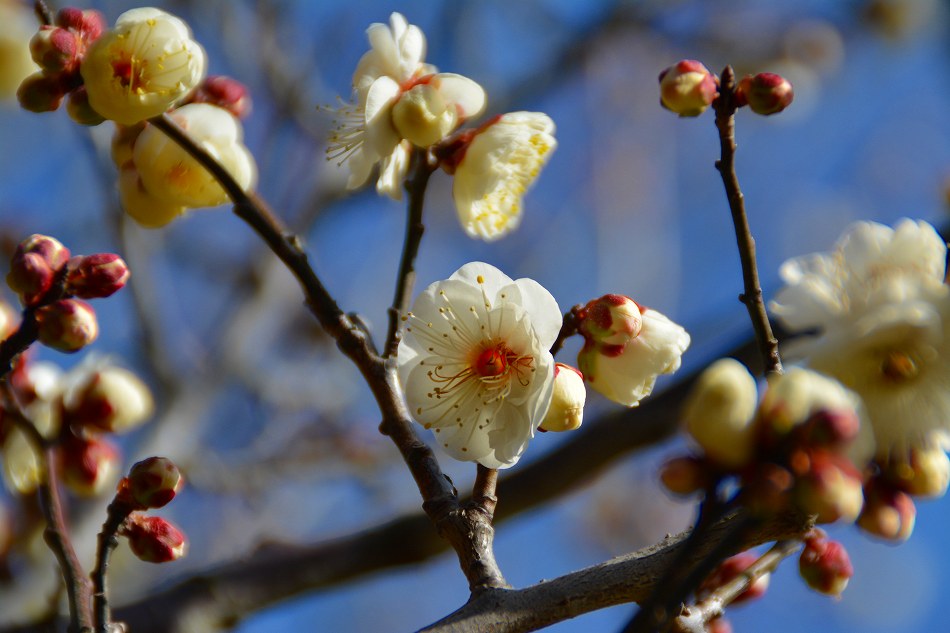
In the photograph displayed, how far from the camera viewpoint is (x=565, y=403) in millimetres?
1242

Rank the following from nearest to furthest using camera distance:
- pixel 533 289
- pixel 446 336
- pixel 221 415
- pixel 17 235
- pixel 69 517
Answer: pixel 533 289, pixel 446 336, pixel 69 517, pixel 17 235, pixel 221 415

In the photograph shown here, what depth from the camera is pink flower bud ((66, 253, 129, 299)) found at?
4.09ft

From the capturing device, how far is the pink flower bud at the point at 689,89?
1262 millimetres

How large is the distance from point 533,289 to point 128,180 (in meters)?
0.64

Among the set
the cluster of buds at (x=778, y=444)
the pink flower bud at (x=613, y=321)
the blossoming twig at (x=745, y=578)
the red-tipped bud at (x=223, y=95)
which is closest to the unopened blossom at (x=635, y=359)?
the pink flower bud at (x=613, y=321)

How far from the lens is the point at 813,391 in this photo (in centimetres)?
84

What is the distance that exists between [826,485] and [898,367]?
1.13 ft

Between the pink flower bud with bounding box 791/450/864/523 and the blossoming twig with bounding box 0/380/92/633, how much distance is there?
82 cm

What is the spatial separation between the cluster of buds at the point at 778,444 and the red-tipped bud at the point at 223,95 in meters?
0.98

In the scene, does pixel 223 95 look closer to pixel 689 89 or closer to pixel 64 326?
pixel 64 326

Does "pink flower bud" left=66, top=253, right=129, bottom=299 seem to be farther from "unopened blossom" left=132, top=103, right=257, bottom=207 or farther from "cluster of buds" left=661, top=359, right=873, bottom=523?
"cluster of buds" left=661, top=359, right=873, bottom=523

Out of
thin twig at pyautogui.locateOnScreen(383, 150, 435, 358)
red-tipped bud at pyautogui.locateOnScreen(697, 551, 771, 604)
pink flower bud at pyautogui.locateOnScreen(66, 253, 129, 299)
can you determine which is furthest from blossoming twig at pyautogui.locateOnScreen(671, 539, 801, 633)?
pink flower bud at pyautogui.locateOnScreen(66, 253, 129, 299)

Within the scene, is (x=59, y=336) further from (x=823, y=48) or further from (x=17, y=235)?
(x=823, y=48)

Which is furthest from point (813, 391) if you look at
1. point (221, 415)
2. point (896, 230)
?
point (221, 415)
